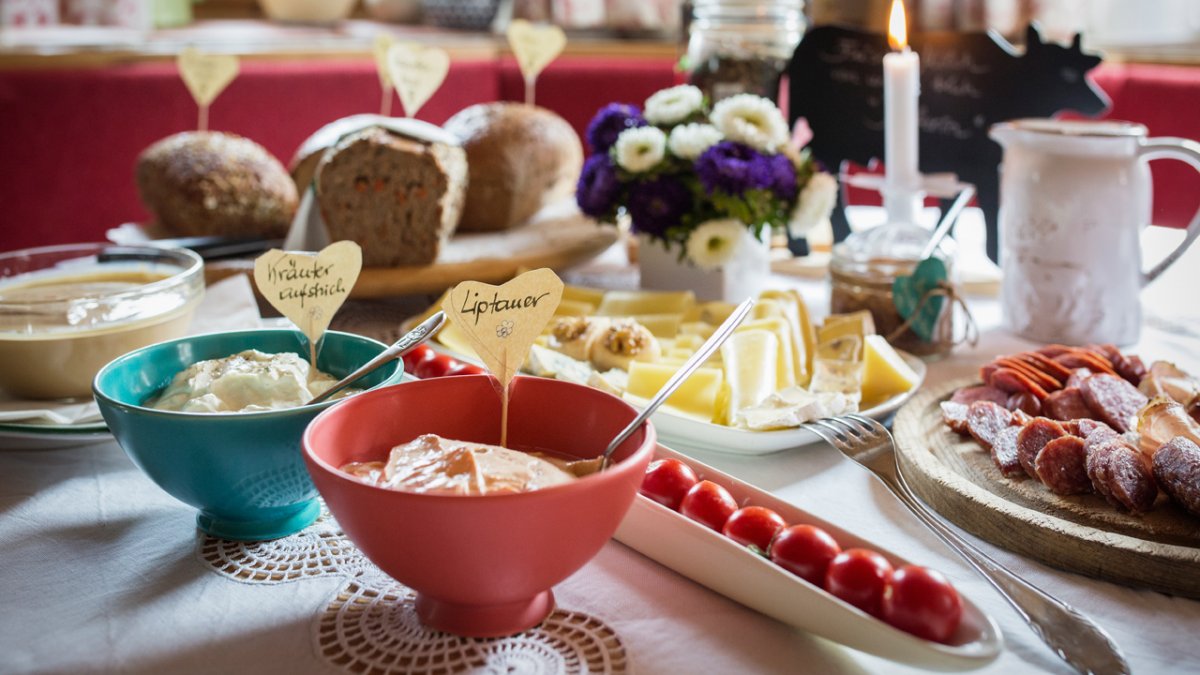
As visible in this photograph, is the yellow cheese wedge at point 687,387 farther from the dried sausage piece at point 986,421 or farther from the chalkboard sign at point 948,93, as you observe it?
the chalkboard sign at point 948,93

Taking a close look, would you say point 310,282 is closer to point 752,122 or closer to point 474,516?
point 474,516

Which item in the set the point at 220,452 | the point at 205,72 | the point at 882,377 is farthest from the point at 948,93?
the point at 220,452

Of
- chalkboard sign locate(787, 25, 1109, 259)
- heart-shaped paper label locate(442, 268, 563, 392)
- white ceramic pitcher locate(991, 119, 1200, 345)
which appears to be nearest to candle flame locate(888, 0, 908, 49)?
white ceramic pitcher locate(991, 119, 1200, 345)

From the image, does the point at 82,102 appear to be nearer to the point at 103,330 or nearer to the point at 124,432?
the point at 103,330

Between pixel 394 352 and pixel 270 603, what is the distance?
235 millimetres

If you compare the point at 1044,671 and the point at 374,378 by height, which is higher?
the point at 374,378

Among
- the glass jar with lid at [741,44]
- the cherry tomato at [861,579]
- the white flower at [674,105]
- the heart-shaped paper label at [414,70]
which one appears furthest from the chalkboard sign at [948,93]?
the cherry tomato at [861,579]

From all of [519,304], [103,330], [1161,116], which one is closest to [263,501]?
[519,304]

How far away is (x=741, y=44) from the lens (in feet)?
6.26

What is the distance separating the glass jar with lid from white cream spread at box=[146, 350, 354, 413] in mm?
1200

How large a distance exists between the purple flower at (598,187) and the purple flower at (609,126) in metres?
0.03

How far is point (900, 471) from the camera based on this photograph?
1.05 m

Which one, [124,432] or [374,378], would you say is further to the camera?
[374,378]

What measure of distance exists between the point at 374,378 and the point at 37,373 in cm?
43
